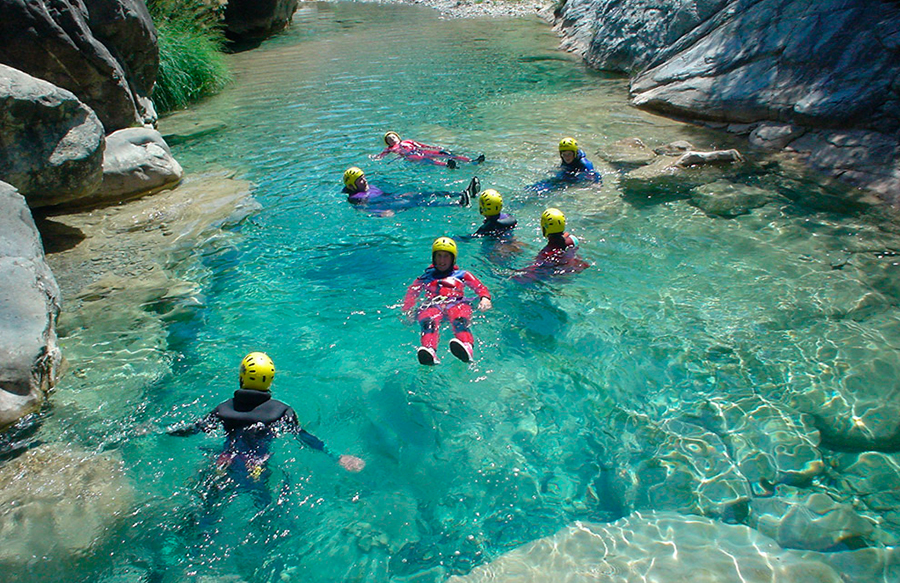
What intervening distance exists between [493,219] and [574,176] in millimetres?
2766

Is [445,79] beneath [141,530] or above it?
above

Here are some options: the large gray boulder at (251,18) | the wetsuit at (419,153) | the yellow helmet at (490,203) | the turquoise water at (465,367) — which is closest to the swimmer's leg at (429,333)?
the turquoise water at (465,367)

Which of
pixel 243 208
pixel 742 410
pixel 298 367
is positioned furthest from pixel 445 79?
pixel 742 410

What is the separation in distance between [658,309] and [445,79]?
14.7m

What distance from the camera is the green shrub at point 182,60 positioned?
1727 centimetres

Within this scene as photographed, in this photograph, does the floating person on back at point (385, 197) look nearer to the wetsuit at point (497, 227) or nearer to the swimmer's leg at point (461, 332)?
the wetsuit at point (497, 227)

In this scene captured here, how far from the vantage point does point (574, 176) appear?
1069cm

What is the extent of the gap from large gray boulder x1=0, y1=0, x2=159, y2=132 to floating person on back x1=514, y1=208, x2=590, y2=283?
964 cm

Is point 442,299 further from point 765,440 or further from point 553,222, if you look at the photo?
point 765,440

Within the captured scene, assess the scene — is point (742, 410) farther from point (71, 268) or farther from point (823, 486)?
point (71, 268)

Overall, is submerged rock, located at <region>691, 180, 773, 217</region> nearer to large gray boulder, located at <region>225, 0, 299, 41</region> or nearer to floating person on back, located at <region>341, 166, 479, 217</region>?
floating person on back, located at <region>341, 166, 479, 217</region>

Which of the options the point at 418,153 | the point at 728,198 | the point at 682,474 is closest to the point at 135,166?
the point at 418,153

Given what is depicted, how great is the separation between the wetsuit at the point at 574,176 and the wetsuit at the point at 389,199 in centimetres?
153

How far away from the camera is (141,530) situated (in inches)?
185
